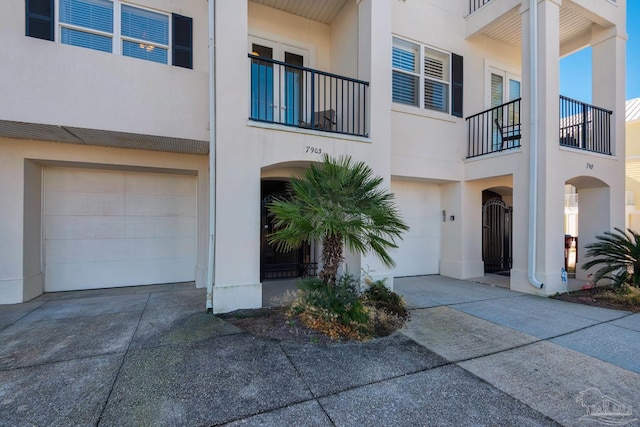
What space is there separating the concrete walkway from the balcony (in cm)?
469

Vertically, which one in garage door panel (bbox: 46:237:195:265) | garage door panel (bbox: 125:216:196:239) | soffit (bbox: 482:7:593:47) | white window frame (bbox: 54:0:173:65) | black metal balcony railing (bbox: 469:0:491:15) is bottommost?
garage door panel (bbox: 46:237:195:265)

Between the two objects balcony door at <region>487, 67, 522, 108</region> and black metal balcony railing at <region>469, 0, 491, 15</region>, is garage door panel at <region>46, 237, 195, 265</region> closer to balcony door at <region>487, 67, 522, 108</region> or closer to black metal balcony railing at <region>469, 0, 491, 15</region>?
balcony door at <region>487, 67, 522, 108</region>

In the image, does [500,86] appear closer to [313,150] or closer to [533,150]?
[533,150]

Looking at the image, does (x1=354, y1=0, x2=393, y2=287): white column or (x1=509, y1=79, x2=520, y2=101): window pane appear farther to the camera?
(x1=509, y1=79, x2=520, y2=101): window pane

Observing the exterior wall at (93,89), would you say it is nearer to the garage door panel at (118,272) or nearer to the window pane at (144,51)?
the window pane at (144,51)

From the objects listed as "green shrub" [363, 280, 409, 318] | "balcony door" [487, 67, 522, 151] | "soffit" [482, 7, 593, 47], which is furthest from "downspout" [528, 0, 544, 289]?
"green shrub" [363, 280, 409, 318]

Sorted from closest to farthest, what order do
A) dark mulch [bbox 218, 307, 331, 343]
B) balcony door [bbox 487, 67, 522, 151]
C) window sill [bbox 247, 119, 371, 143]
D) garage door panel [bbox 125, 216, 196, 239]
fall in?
dark mulch [bbox 218, 307, 331, 343] < window sill [bbox 247, 119, 371, 143] < garage door panel [bbox 125, 216, 196, 239] < balcony door [bbox 487, 67, 522, 151]

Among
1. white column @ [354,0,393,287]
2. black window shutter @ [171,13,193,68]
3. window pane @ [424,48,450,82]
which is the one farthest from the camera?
window pane @ [424,48,450,82]

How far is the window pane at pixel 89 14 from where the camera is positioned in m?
5.14

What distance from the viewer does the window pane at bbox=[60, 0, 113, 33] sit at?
5137 mm

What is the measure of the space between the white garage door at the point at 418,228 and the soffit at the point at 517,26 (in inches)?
175

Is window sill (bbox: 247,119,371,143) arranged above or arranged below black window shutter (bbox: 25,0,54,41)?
below

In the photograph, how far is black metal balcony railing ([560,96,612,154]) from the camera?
7.52 meters

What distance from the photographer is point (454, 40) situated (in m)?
8.07
